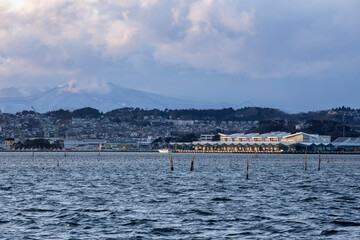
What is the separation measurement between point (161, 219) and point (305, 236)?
9125 mm

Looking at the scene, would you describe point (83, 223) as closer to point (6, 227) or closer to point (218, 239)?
point (6, 227)

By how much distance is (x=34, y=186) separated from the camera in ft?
200

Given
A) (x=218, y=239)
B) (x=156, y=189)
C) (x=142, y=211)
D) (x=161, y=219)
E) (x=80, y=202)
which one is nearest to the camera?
(x=218, y=239)

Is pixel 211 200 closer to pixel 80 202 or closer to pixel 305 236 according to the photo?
pixel 80 202

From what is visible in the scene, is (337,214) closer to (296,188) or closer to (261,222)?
(261,222)

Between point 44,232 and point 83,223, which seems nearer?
point 44,232

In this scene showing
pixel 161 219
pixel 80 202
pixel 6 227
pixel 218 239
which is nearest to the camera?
pixel 218 239

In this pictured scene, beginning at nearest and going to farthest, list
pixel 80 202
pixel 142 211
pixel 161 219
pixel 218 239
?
pixel 218 239, pixel 161 219, pixel 142 211, pixel 80 202

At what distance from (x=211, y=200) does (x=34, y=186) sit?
841 inches

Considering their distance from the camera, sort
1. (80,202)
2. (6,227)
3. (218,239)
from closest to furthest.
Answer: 1. (218,239)
2. (6,227)
3. (80,202)

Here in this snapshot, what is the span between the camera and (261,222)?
35438 mm

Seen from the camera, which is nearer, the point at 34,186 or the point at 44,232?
the point at 44,232

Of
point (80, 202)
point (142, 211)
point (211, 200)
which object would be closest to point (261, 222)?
point (142, 211)

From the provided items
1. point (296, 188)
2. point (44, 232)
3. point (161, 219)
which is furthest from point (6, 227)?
point (296, 188)
